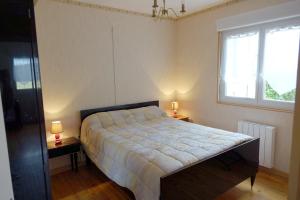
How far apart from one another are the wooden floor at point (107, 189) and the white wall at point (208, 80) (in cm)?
37

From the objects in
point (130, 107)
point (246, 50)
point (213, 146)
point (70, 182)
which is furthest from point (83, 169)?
point (246, 50)

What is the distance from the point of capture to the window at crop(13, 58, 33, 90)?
1.27 metres

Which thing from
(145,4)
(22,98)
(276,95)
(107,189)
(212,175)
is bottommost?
(107,189)

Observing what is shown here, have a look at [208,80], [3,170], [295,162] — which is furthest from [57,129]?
[295,162]

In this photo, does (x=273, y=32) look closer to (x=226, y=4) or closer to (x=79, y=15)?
(x=226, y=4)

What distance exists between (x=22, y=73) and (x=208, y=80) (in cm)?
304

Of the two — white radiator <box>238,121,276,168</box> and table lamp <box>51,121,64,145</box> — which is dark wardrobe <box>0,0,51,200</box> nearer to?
table lamp <box>51,121,64,145</box>

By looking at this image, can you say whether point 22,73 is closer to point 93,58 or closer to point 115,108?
point 93,58

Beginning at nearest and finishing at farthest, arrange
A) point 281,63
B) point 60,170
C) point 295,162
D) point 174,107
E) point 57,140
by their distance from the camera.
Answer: point 295,162
point 281,63
point 57,140
point 60,170
point 174,107

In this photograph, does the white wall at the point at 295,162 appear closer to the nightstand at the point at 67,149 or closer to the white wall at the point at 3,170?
the white wall at the point at 3,170

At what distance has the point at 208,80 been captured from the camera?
3.67 metres

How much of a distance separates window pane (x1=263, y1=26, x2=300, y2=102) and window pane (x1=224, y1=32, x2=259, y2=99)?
18 cm

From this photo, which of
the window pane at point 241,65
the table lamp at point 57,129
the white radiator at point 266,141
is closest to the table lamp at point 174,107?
the window pane at point 241,65

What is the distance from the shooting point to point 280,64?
2750 millimetres
